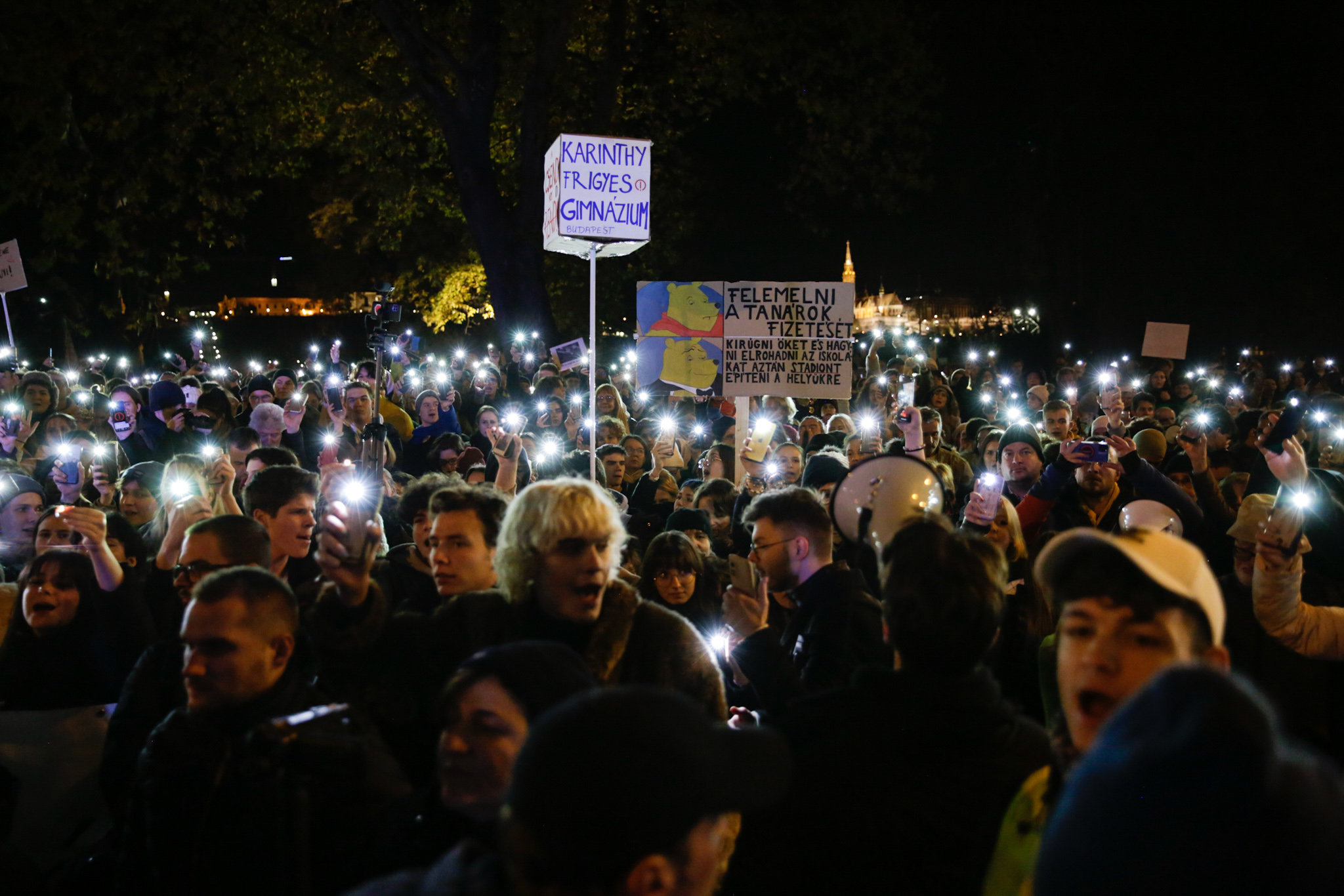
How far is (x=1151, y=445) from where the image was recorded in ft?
21.4

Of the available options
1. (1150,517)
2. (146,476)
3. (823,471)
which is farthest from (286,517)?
(1150,517)

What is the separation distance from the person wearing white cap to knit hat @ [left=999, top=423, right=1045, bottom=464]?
4.12 m

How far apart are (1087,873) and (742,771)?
18.1 inches

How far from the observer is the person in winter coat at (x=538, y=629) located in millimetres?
2715

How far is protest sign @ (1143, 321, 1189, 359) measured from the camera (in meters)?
13.7

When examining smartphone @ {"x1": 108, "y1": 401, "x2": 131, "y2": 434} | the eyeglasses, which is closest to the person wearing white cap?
the eyeglasses

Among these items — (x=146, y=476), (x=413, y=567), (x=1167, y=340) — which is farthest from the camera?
(x=1167, y=340)

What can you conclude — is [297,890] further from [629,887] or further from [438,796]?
[629,887]

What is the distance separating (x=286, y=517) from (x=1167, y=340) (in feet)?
42.9

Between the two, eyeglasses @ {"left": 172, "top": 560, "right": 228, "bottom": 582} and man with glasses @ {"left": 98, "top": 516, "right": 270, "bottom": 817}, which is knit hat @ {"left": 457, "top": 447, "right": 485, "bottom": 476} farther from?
eyeglasses @ {"left": 172, "top": 560, "right": 228, "bottom": 582}

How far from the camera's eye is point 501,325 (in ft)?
60.0

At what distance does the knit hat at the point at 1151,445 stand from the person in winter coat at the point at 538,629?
15.9ft

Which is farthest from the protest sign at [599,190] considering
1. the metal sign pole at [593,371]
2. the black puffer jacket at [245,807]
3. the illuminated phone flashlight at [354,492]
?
the black puffer jacket at [245,807]

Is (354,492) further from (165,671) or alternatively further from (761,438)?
(761,438)
